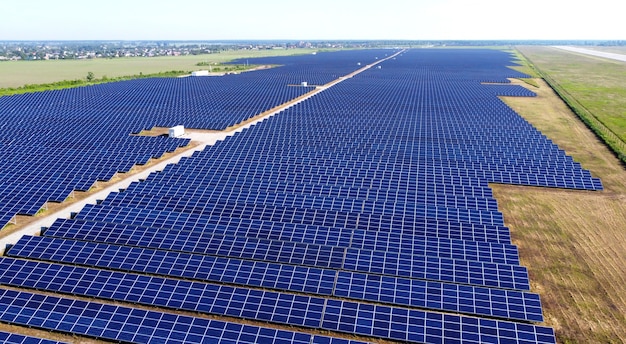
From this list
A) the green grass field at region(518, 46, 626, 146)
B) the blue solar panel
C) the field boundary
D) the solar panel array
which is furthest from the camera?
the green grass field at region(518, 46, 626, 146)

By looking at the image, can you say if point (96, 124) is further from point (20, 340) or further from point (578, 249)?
point (578, 249)

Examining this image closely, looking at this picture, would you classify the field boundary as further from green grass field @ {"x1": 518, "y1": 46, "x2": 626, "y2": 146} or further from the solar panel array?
the solar panel array

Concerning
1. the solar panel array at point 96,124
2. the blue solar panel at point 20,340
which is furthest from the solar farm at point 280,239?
the solar panel array at point 96,124

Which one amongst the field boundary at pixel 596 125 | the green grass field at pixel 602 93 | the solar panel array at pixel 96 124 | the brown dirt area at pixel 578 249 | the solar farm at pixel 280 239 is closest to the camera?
the solar farm at pixel 280 239

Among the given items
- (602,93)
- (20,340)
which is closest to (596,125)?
(602,93)

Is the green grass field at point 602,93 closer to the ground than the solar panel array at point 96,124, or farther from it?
farther from it

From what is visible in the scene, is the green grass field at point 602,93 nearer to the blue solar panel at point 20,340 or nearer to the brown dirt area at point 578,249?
the brown dirt area at point 578,249

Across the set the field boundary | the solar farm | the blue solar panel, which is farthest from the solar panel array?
the field boundary
